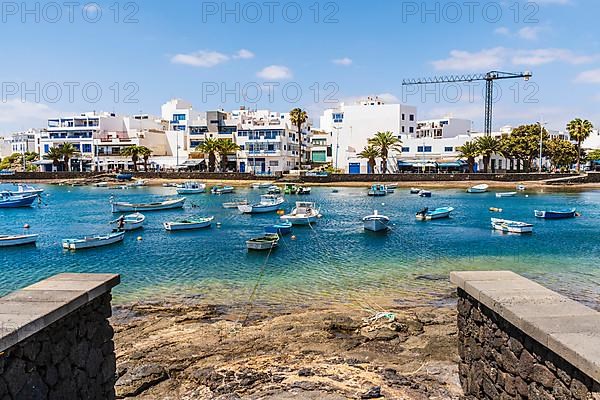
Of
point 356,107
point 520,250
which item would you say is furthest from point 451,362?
point 356,107

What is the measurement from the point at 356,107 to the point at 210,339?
337ft

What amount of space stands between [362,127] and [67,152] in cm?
6986

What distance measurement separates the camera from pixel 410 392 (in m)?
10.0

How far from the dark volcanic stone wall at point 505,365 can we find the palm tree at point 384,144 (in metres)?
94.1

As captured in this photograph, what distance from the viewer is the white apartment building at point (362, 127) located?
10856cm

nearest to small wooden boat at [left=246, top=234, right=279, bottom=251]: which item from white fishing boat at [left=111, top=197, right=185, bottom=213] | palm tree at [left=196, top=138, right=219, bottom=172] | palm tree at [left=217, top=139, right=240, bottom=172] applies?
white fishing boat at [left=111, top=197, right=185, bottom=213]

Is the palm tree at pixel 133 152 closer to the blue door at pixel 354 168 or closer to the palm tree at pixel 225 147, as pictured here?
the palm tree at pixel 225 147

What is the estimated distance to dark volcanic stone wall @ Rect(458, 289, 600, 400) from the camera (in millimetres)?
4930

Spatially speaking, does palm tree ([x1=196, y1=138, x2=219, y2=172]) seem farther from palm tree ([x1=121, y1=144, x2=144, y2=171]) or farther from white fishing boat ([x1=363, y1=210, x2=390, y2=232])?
white fishing boat ([x1=363, y1=210, x2=390, y2=232])

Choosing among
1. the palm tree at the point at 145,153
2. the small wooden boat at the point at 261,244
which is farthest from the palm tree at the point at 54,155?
the small wooden boat at the point at 261,244

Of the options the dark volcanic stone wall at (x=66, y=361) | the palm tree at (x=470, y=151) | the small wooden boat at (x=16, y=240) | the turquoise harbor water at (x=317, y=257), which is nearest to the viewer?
the dark volcanic stone wall at (x=66, y=361)

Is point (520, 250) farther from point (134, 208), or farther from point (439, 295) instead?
point (134, 208)

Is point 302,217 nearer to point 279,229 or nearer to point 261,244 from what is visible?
point 279,229

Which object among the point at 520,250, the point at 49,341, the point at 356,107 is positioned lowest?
the point at 520,250
